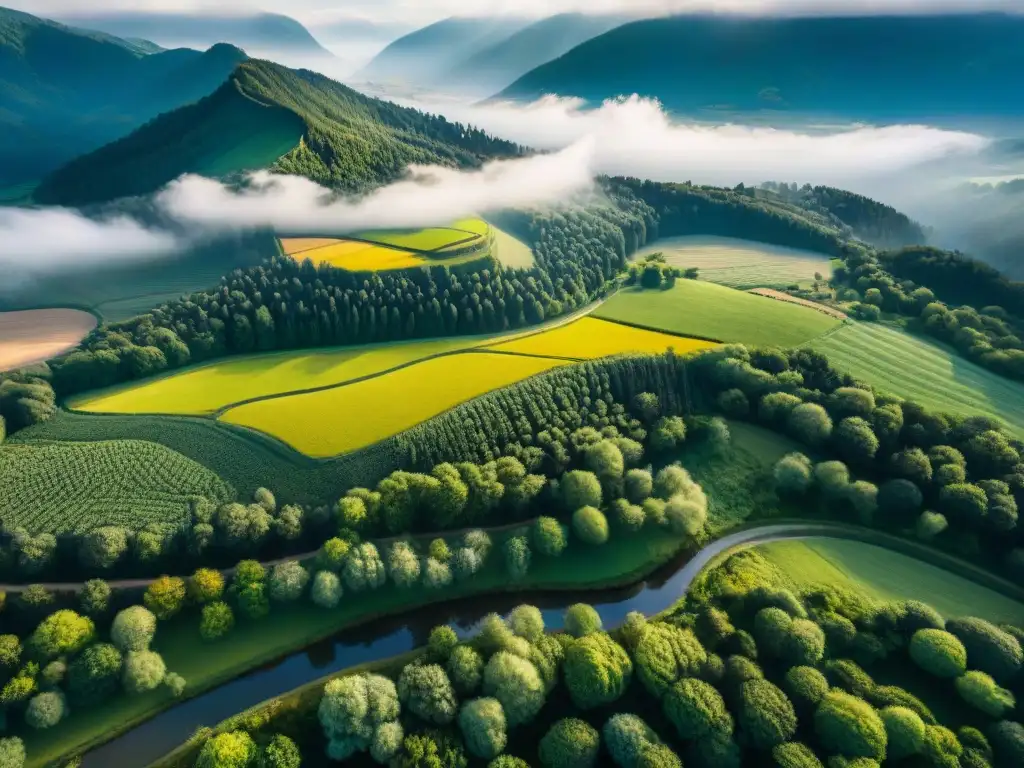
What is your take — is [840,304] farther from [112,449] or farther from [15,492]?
[15,492]

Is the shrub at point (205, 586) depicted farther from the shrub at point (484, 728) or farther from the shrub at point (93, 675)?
the shrub at point (484, 728)

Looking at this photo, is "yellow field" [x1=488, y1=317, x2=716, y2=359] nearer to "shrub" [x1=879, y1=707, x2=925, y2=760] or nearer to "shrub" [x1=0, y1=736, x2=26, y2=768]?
"shrub" [x1=879, y1=707, x2=925, y2=760]

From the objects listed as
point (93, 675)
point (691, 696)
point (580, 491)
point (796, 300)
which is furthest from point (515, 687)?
point (796, 300)

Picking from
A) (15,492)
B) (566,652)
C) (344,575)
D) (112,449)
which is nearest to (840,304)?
(566,652)

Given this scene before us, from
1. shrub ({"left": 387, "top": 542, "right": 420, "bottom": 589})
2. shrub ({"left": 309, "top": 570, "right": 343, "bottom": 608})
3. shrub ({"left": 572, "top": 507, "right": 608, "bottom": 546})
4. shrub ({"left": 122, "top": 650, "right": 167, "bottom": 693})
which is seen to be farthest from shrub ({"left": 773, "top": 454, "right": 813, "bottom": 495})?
shrub ({"left": 122, "top": 650, "right": 167, "bottom": 693})

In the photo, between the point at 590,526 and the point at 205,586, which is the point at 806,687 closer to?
the point at 590,526

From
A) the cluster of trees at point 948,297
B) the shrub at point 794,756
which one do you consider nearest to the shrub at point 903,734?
the shrub at point 794,756
